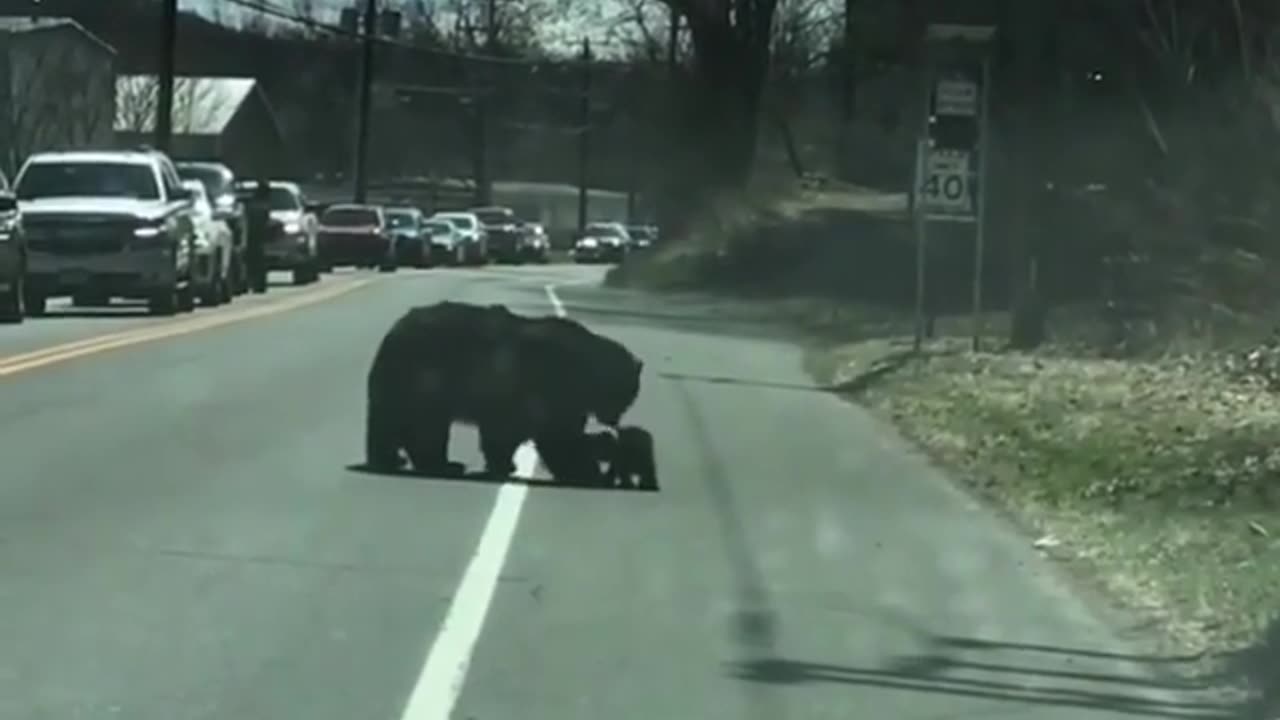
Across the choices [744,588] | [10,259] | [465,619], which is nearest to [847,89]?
[10,259]

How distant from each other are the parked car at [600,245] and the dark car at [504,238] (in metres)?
4.14

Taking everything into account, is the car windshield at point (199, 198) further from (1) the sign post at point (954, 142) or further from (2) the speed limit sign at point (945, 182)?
(2) the speed limit sign at point (945, 182)

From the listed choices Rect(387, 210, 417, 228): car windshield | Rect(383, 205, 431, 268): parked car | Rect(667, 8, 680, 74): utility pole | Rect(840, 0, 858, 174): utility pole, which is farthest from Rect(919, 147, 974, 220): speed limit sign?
Rect(387, 210, 417, 228): car windshield

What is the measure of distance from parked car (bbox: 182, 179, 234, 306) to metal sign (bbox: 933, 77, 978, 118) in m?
12.0

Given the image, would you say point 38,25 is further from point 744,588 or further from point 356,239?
point 744,588

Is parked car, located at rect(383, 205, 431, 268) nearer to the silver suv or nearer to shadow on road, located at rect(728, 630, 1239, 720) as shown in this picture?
the silver suv

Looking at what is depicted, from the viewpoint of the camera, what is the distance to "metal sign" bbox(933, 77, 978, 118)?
25859 mm

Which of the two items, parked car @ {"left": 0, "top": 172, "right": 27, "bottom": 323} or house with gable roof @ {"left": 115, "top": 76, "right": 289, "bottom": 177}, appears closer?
parked car @ {"left": 0, "top": 172, "right": 27, "bottom": 323}

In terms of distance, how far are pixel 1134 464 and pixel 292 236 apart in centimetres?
3242

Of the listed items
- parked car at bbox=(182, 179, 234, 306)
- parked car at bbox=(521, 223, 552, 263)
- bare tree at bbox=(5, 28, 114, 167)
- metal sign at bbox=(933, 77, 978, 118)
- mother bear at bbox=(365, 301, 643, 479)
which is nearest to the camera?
mother bear at bbox=(365, 301, 643, 479)

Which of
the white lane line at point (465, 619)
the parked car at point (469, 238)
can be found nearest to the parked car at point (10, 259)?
the white lane line at point (465, 619)

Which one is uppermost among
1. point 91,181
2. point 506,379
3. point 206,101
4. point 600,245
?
point 206,101

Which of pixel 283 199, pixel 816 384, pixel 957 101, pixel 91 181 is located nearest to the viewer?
pixel 816 384

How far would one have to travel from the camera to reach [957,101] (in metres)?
25.9
